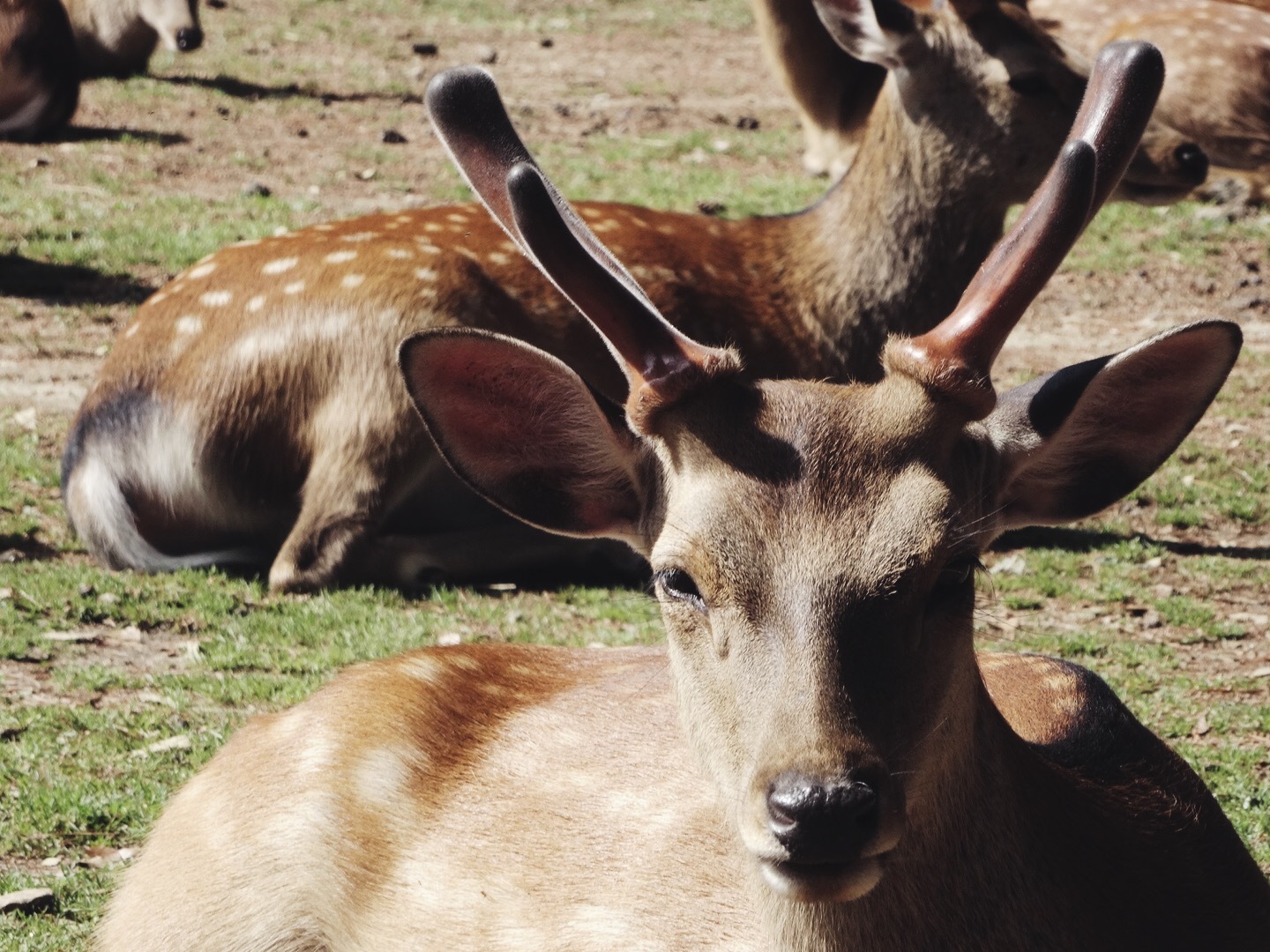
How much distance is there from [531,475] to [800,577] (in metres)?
0.68

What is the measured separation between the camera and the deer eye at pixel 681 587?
8.27ft

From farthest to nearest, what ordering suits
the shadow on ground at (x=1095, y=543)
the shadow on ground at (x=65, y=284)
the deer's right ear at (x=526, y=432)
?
1. the shadow on ground at (x=65, y=284)
2. the shadow on ground at (x=1095, y=543)
3. the deer's right ear at (x=526, y=432)

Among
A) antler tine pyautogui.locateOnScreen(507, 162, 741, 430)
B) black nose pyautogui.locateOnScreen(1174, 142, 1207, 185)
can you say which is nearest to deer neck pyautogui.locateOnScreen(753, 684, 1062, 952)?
antler tine pyautogui.locateOnScreen(507, 162, 741, 430)

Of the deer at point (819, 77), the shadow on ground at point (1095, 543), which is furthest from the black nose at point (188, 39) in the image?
the shadow on ground at point (1095, 543)

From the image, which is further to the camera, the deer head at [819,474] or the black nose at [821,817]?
the deer head at [819,474]

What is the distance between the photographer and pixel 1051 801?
284 cm

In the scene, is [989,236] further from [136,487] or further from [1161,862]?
[1161,862]

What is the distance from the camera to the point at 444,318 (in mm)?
5832

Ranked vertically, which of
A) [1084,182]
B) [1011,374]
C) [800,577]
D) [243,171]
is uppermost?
[1084,182]

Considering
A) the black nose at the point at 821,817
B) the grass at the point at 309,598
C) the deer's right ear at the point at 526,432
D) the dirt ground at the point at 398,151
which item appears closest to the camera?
the black nose at the point at 821,817

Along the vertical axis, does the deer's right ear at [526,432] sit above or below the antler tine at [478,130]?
below

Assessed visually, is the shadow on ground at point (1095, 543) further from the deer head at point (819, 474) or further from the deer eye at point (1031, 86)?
the deer head at point (819, 474)

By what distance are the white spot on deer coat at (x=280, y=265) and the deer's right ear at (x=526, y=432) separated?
10.8 feet

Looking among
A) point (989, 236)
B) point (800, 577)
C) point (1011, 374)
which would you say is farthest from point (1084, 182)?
point (1011, 374)
